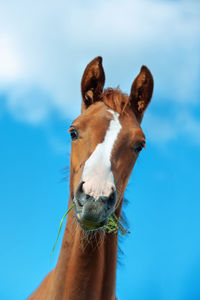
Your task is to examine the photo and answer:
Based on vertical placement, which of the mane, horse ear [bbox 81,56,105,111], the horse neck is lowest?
the horse neck

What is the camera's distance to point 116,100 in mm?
4723

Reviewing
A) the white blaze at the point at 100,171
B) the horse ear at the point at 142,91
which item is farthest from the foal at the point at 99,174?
the horse ear at the point at 142,91

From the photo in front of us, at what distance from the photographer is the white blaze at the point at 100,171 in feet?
11.2

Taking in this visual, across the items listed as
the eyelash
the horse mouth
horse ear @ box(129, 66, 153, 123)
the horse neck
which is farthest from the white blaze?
horse ear @ box(129, 66, 153, 123)

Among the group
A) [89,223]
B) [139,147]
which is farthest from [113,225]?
[139,147]

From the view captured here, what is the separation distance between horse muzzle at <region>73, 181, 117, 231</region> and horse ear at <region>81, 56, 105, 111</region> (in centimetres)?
182

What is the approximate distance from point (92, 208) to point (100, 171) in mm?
402

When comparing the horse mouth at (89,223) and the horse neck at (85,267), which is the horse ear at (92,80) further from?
the horse mouth at (89,223)

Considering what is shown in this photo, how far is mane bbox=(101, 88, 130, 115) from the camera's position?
462 centimetres

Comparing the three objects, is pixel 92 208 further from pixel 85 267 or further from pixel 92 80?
pixel 92 80

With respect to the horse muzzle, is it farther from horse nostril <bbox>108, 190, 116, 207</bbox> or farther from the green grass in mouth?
the green grass in mouth

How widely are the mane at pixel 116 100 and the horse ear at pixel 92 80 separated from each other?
0.13m

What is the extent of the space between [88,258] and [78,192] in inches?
40.4

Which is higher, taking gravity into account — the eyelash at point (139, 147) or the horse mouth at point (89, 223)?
the eyelash at point (139, 147)
